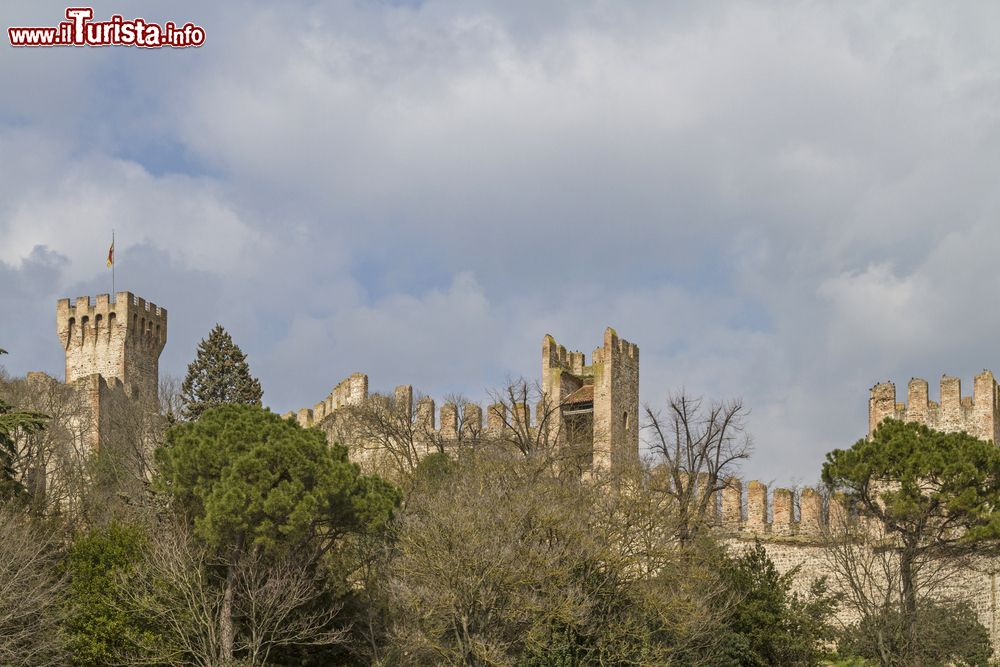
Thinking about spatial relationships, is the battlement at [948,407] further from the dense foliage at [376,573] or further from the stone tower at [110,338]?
the stone tower at [110,338]

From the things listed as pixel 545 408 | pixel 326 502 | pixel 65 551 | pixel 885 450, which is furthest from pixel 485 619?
pixel 545 408

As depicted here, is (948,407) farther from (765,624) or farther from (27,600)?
(27,600)

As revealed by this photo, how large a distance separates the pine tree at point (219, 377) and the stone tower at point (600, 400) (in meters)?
9.19

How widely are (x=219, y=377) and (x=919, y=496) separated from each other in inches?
822

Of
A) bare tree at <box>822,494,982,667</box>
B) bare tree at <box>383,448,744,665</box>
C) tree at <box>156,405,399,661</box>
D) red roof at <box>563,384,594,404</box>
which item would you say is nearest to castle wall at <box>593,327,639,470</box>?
red roof at <box>563,384,594,404</box>

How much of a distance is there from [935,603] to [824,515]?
5548mm

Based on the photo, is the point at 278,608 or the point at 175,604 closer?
the point at 278,608

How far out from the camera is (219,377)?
4269cm

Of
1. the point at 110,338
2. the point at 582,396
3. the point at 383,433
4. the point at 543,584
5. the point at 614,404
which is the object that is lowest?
the point at 543,584

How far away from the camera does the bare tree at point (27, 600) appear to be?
85.6 ft

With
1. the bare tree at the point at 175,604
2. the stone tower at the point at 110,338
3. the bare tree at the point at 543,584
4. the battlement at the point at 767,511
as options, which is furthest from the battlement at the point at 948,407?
the stone tower at the point at 110,338

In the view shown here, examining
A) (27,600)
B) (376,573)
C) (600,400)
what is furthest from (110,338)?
(27,600)

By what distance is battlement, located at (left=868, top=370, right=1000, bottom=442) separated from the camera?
136 ft

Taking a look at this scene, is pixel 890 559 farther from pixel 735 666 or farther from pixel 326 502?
pixel 326 502
